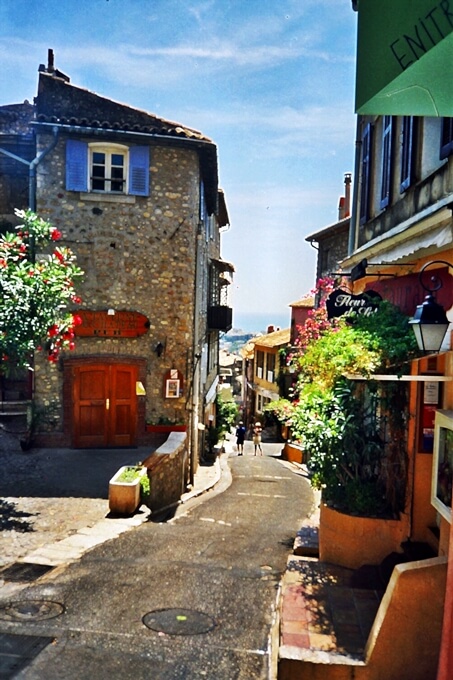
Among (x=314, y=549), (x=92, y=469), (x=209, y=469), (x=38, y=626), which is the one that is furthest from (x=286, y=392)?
(x=38, y=626)

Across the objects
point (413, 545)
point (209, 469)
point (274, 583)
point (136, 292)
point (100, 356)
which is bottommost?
point (209, 469)

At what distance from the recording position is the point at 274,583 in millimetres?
7656

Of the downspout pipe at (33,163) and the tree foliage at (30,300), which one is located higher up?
the downspout pipe at (33,163)

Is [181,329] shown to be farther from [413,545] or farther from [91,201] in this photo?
[413,545]

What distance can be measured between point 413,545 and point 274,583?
6.24 ft

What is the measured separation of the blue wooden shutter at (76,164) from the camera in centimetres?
1433

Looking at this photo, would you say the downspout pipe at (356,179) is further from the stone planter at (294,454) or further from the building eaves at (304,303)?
the building eaves at (304,303)

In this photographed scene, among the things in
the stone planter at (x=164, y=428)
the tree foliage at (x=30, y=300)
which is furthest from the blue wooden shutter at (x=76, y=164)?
the stone planter at (x=164, y=428)

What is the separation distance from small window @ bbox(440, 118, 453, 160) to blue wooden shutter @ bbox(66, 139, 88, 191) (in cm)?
1003

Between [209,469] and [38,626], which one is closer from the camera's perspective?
[38,626]

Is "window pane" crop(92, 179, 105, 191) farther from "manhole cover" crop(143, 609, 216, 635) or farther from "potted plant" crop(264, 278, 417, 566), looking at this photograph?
"manhole cover" crop(143, 609, 216, 635)

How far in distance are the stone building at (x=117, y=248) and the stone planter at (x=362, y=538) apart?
7.91 meters

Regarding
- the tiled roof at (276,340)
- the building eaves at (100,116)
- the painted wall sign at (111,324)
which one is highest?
the building eaves at (100,116)

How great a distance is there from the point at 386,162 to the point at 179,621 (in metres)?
7.66
